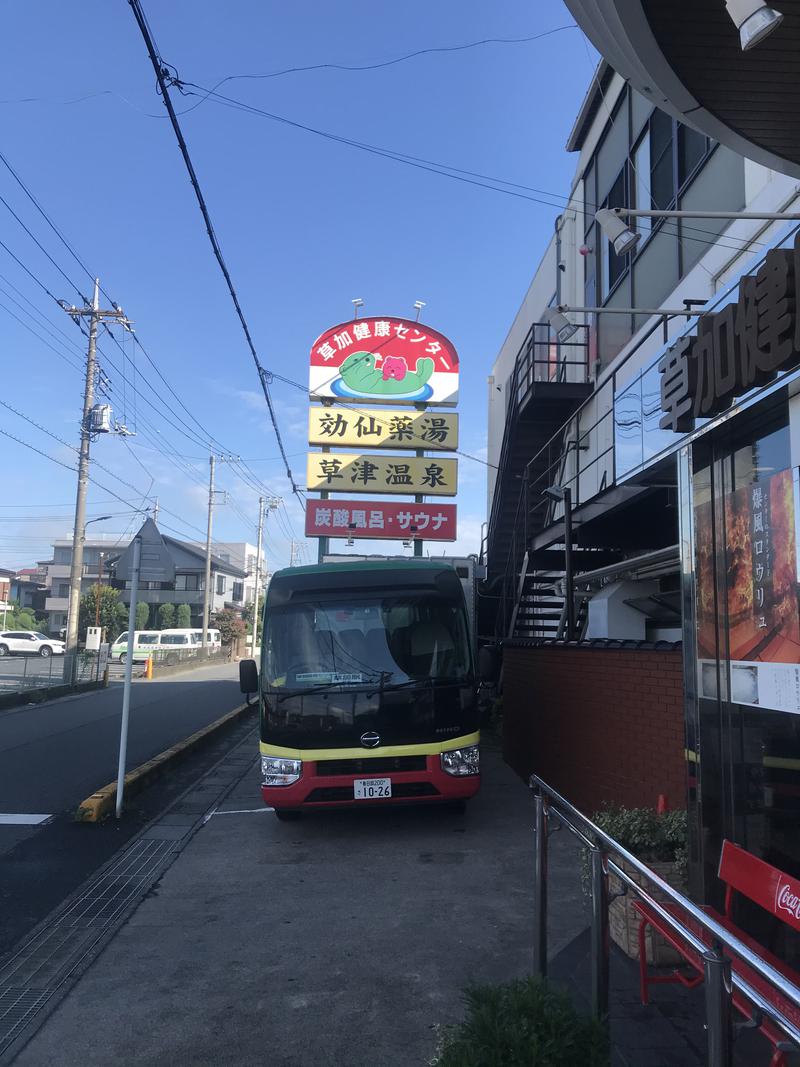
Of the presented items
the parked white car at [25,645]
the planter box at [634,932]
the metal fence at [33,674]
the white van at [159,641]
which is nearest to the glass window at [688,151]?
the planter box at [634,932]

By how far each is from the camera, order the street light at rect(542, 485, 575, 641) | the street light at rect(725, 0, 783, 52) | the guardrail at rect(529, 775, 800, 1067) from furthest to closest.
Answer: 1. the street light at rect(542, 485, 575, 641)
2. the street light at rect(725, 0, 783, 52)
3. the guardrail at rect(529, 775, 800, 1067)

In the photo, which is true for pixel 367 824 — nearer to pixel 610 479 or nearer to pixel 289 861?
pixel 289 861

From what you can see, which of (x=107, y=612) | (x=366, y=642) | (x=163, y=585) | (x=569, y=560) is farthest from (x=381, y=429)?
(x=163, y=585)

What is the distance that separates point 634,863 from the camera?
9.52 feet

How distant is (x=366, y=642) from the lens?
788cm

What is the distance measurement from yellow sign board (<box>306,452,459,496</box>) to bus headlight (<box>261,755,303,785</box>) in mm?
13589

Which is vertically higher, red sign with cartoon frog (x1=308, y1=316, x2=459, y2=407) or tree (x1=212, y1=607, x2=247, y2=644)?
red sign with cartoon frog (x1=308, y1=316, x2=459, y2=407)

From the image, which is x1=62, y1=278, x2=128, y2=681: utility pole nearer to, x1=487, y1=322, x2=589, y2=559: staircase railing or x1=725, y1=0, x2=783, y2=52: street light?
x1=487, y1=322, x2=589, y2=559: staircase railing

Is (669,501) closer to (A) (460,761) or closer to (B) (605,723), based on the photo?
(B) (605,723)

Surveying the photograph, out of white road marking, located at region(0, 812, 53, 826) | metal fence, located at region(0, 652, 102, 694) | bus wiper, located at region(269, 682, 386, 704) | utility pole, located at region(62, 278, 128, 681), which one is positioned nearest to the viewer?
bus wiper, located at region(269, 682, 386, 704)

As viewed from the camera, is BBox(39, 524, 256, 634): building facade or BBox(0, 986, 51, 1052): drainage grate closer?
BBox(0, 986, 51, 1052): drainage grate

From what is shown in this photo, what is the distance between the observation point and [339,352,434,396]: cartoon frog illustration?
21.2m

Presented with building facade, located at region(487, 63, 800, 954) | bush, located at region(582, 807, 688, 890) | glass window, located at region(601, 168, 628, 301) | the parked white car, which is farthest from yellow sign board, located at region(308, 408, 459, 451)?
the parked white car

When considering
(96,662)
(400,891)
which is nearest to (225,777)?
(400,891)
